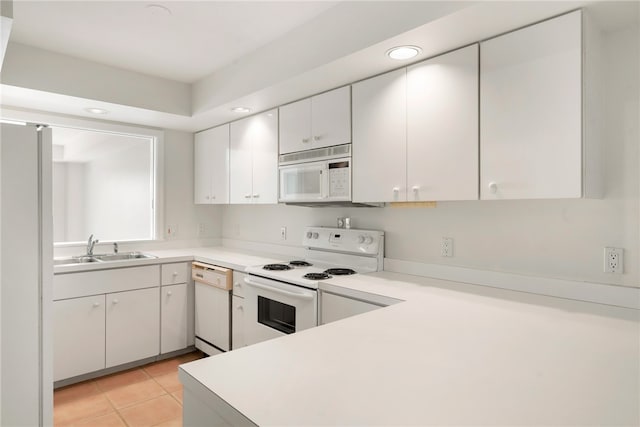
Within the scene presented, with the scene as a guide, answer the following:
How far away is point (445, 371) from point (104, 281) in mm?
2854

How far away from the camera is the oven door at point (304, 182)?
2.57 metres

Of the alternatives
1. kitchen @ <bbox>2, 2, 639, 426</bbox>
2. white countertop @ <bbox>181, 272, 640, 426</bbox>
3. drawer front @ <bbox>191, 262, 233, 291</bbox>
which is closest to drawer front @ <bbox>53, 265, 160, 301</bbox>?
drawer front @ <bbox>191, 262, 233, 291</bbox>

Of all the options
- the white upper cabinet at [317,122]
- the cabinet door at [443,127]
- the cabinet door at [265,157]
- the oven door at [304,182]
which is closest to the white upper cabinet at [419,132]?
the cabinet door at [443,127]

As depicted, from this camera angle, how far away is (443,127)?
6.20 ft

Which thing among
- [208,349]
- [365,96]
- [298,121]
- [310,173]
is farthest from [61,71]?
[208,349]

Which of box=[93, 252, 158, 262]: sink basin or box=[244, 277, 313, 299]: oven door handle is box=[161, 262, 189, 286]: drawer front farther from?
box=[244, 277, 313, 299]: oven door handle

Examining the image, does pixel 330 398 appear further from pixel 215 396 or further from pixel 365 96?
pixel 365 96

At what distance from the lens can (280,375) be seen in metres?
0.97

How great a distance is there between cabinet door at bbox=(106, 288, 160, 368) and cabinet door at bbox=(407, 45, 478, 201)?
242cm

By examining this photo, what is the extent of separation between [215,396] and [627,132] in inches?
75.5

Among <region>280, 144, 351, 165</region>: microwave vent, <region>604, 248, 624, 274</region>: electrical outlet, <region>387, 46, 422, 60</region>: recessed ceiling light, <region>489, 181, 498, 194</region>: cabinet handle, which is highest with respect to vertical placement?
<region>387, 46, 422, 60</region>: recessed ceiling light

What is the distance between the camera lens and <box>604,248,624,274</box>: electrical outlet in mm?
1622

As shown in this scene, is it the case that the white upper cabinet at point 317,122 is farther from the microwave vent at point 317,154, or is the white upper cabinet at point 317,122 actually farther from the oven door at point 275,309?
the oven door at point 275,309

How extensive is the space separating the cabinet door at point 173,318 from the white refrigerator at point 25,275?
1586 millimetres
